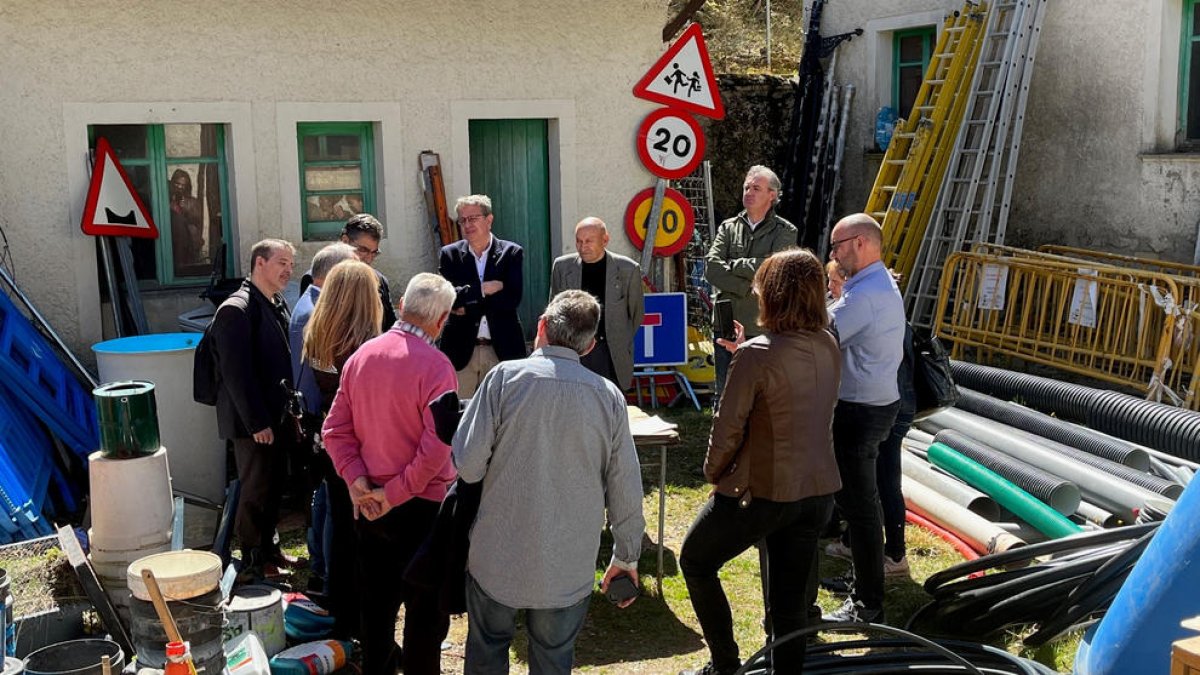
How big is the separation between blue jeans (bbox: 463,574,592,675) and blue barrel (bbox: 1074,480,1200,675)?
175 centimetres

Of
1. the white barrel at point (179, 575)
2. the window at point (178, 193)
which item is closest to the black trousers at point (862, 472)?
the white barrel at point (179, 575)

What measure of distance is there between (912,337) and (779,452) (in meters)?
1.82

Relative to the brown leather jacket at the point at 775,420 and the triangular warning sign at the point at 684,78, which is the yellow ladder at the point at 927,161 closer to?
the triangular warning sign at the point at 684,78

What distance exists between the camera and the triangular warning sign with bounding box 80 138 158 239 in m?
7.75

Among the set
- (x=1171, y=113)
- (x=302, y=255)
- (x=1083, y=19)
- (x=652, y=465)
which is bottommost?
(x=652, y=465)

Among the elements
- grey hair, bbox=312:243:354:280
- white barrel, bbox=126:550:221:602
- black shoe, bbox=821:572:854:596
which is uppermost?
grey hair, bbox=312:243:354:280

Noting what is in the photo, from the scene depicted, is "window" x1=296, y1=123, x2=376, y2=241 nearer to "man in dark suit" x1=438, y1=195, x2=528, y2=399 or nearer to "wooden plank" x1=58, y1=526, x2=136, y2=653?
"man in dark suit" x1=438, y1=195, x2=528, y2=399

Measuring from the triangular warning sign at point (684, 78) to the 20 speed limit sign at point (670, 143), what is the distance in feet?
0.39

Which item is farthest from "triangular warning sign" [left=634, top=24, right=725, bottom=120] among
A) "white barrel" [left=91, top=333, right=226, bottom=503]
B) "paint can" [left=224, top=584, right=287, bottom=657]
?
"paint can" [left=224, top=584, right=287, bottom=657]

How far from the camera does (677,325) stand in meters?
9.53

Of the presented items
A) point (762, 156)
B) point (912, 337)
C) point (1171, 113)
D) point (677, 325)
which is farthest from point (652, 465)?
point (762, 156)

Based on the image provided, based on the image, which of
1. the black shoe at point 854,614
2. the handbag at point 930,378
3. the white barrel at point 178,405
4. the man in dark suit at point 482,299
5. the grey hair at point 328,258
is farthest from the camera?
the man in dark suit at point 482,299

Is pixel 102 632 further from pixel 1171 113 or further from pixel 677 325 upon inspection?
pixel 1171 113

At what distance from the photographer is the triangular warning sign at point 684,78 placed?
8.17 m
